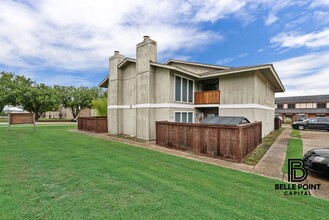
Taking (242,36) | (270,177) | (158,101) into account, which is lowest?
(270,177)

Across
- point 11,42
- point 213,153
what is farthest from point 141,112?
point 11,42

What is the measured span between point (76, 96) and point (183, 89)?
3603cm

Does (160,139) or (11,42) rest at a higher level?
(11,42)

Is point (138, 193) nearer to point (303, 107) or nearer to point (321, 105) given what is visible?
point (303, 107)

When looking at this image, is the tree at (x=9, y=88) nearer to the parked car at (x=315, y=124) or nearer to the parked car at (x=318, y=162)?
the parked car at (x=318, y=162)

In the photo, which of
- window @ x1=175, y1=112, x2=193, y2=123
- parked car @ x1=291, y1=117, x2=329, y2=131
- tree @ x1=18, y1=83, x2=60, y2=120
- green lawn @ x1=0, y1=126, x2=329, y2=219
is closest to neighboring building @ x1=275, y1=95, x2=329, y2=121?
parked car @ x1=291, y1=117, x2=329, y2=131

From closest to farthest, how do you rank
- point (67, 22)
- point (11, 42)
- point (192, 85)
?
point (67, 22) → point (192, 85) → point (11, 42)

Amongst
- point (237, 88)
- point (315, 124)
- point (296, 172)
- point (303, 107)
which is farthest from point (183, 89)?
point (303, 107)

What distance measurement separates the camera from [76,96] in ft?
134

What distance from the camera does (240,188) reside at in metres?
4.27

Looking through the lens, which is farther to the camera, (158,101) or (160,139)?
(158,101)

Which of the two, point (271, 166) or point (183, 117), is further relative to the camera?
point (183, 117)

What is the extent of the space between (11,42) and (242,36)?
22.3 metres

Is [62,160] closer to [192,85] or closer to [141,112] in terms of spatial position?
[141,112]
